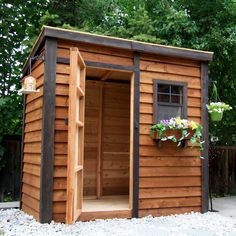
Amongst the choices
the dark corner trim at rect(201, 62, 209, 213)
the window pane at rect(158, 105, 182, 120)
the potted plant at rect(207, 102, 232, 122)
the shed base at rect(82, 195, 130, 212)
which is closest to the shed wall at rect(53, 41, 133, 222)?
the shed base at rect(82, 195, 130, 212)

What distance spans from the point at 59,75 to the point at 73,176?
155 centimetres

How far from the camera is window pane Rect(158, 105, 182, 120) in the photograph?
537 centimetres

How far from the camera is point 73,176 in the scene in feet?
12.6

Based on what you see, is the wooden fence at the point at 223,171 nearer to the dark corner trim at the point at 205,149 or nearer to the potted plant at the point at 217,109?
the dark corner trim at the point at 205,149

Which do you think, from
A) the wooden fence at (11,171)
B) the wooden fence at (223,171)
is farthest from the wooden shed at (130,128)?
the wooden fence at (223,171)

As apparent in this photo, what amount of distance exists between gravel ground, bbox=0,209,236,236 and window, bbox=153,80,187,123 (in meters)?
1.57

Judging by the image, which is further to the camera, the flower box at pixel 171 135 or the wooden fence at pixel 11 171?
the wooden fence at pixel 11 171

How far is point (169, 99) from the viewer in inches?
215

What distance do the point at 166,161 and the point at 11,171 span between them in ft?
11.3

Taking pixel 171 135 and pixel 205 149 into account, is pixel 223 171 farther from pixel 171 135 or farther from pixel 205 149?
pixel 171 135

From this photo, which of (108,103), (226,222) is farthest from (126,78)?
(226,222)

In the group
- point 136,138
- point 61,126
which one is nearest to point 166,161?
point 136,138

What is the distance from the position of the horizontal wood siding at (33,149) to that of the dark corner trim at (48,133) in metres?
0.21

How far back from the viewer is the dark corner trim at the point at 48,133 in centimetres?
441
